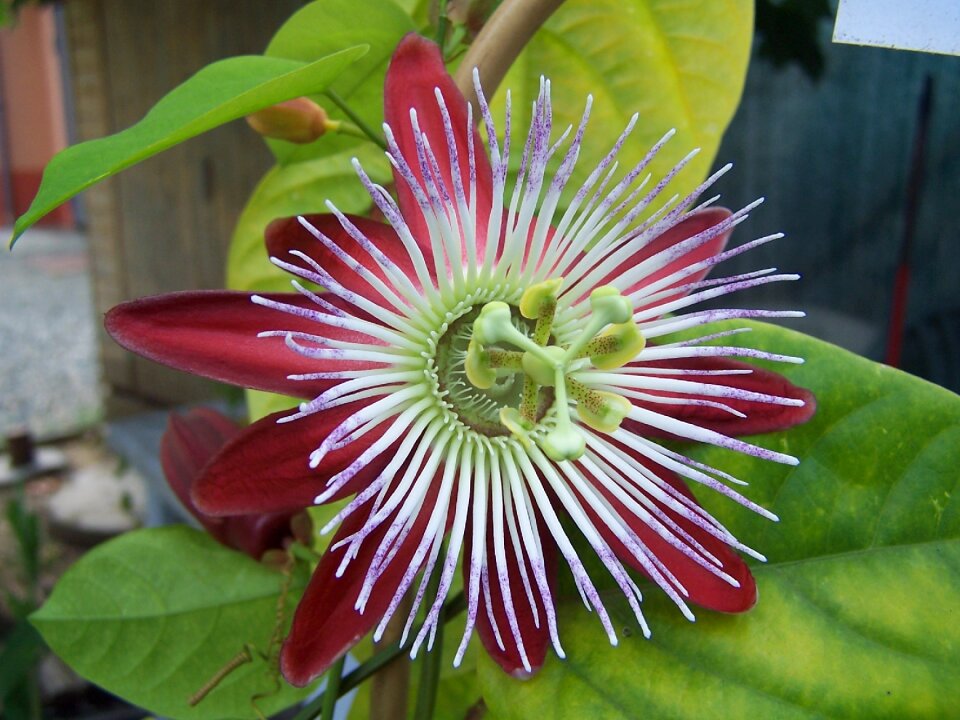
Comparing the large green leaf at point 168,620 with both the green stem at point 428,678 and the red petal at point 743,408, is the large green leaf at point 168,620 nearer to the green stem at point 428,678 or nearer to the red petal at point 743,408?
the green stem at point 428,678

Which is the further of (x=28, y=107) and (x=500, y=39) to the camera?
(x=28, y=107)

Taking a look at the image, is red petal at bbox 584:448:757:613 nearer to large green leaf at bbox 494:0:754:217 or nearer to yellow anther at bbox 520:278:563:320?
yellow anther at bbox 520:278:563:320

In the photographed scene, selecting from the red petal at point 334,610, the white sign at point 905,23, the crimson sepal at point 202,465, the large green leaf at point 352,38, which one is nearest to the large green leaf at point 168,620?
the crimson sepal at point 202,465

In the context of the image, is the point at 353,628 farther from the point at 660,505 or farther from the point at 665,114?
the point at 665,114

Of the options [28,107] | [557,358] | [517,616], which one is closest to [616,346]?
[557,358]

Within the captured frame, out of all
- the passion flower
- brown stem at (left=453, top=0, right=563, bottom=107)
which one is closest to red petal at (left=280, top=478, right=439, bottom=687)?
the passion flower

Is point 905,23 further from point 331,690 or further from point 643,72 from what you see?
point 331,690

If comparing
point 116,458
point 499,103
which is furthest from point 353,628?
point 116,458
